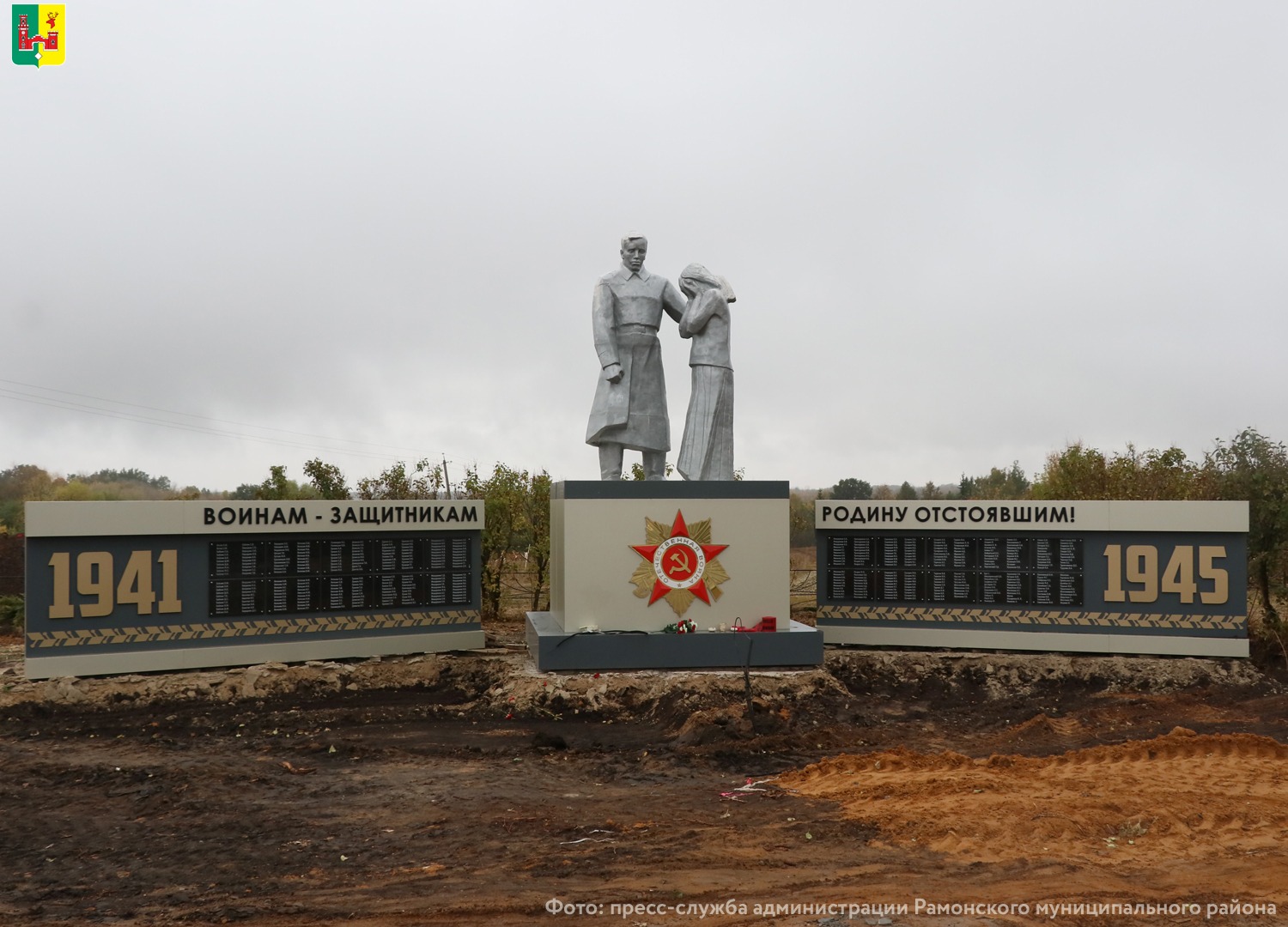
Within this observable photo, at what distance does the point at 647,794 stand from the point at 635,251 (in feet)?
29.4

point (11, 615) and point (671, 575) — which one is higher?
point (671, 575)

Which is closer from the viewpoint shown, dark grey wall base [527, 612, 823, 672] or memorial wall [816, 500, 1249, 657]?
dark grey wall base [527, 612, 823, 672]

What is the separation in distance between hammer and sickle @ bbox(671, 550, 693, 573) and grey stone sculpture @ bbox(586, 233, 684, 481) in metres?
1.87

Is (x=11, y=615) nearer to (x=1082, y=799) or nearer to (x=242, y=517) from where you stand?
(x=242, y=517)

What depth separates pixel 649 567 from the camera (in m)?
15.1

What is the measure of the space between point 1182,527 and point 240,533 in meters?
14.1

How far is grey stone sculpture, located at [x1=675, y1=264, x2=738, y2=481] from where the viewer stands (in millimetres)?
16016

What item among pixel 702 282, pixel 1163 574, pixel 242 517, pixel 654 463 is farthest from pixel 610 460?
pixel 1163 574

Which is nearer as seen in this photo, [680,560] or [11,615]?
[680,560]

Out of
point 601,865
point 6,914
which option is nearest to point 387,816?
point 601,865

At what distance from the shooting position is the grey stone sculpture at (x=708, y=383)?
16016mm

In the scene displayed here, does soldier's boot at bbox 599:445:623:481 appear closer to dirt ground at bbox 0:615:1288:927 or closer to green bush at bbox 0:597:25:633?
dirt ground at bbox 0:615:1288:927

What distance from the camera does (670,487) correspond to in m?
15.1

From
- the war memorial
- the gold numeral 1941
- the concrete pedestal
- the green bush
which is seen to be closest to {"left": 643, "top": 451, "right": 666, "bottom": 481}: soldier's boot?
the war memorial
